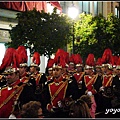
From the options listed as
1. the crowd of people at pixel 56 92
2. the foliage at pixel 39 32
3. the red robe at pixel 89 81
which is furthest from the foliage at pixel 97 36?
the red robe at pixel 89 81

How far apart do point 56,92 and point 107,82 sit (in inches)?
109

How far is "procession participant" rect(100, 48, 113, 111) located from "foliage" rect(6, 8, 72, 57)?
259cm

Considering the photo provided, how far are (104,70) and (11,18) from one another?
331 inches

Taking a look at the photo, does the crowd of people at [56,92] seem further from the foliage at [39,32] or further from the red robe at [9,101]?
the foliage at [39,32]

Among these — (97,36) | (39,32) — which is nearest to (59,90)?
(39,32)

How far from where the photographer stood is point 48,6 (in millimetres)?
20484

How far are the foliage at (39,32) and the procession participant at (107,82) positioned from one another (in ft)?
8.48

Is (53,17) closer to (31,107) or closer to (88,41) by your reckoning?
(88,41)

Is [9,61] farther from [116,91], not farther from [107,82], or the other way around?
[107,82]

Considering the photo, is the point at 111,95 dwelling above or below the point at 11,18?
below

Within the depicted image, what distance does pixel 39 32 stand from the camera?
13.7m

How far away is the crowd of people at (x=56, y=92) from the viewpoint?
4737mm

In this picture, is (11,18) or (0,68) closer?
(0,68)

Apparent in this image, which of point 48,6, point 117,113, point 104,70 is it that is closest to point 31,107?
point 117,113
